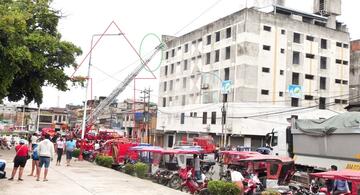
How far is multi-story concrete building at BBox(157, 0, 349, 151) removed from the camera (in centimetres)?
5562

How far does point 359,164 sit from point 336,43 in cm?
4683

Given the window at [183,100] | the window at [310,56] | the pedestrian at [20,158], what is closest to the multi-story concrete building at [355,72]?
the window at [310,56]

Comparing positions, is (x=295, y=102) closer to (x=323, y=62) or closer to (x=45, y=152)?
(x=323, y=62)

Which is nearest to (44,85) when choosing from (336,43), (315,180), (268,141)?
(268,141)

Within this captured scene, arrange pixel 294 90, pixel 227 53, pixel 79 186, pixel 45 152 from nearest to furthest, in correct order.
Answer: pixel 79 186 → pixel 45 152 → pixel 294 90 → pixel 227 53

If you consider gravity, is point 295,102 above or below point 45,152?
above

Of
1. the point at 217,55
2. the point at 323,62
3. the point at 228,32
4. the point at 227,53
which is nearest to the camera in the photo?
the point at 227,53

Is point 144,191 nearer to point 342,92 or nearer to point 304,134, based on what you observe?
point 304,134

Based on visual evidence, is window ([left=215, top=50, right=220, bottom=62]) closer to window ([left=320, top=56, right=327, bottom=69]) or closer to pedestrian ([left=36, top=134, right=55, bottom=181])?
window ([left=320, top=56, right=327, bottom=69])

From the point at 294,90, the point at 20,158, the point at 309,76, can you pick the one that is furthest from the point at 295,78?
the point at 20,158

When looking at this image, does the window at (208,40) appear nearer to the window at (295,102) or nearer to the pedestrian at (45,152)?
the window at (295,102)

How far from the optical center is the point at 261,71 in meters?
56.7

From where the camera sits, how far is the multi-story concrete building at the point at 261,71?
182 feet

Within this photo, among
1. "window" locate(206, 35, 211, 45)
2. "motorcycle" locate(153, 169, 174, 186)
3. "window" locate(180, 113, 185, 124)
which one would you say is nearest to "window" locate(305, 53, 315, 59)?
"window" locate(206, 35, 211, 45)
